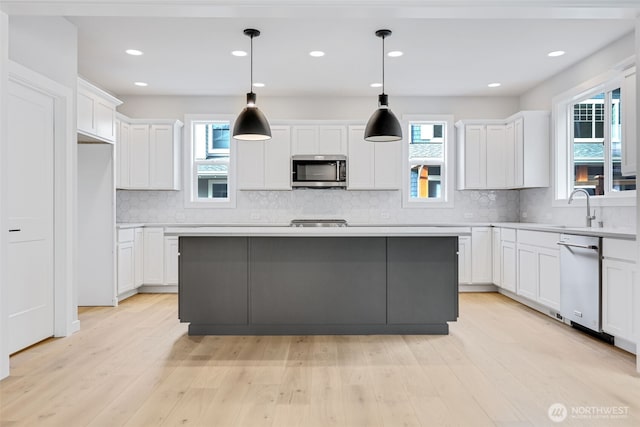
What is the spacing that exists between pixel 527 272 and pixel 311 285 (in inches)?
103

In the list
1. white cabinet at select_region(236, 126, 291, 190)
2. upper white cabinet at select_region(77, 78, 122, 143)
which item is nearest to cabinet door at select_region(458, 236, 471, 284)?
Result: white cabinet at select_region(236, 126, 291, 190)

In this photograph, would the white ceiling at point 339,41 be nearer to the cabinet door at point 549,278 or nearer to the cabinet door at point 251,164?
the cabinet door at point 251,164

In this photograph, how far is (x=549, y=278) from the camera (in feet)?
Result: 13.9

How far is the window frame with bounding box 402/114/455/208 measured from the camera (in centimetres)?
623

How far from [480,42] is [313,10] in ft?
7.63

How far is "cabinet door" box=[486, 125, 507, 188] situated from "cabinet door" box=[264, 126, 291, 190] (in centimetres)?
281

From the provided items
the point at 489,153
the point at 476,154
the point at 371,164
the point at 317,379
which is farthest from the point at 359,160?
the point at 317,379

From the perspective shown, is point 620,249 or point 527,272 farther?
point 527,272

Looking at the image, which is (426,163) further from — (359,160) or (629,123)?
(629,123)

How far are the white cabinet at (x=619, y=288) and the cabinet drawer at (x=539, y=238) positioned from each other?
75 cm

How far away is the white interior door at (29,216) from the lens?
3152 mm

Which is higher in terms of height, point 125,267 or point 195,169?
point 195,169

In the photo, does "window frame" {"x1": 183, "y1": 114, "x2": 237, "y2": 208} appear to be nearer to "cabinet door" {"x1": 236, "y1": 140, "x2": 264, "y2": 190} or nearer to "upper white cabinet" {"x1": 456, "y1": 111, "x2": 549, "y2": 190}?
"cabinet door" {"x1": 236, "y1": 140, "x2": 264, "y2": 190}

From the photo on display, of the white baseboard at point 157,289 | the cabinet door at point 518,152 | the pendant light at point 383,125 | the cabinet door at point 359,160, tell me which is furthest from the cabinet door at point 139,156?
the cabinet door at point 518,152
